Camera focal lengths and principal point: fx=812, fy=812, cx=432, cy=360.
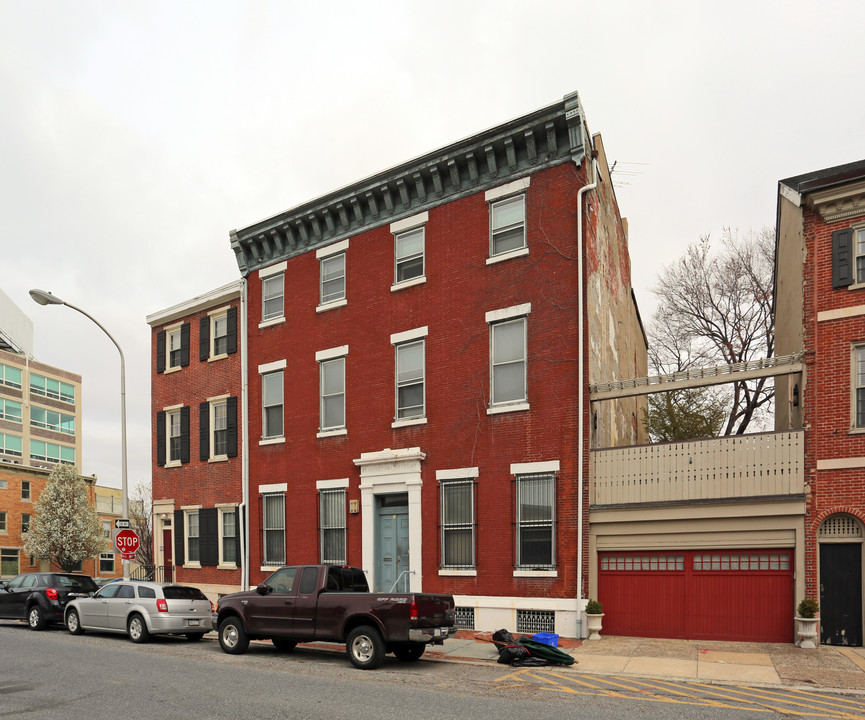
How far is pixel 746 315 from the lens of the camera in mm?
36125

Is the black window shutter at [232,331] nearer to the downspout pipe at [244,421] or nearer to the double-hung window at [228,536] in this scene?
the downspout pipe at [244,421]

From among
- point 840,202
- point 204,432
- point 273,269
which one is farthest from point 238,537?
point 840,202

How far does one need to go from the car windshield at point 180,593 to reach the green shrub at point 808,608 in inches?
530

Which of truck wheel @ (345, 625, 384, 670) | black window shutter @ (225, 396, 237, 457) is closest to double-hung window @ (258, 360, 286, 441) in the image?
black window shutter @ (225, 396, 237, 457)

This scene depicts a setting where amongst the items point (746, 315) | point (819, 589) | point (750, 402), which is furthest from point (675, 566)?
point (746, 315)

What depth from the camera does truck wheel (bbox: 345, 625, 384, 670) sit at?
14445mm

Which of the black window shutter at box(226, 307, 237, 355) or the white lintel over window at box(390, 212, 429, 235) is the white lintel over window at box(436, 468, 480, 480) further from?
the black window shutter at box(226, 307, 237, 355)

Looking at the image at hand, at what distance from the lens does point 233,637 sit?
16844 millimetres

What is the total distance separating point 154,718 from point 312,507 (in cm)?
1388

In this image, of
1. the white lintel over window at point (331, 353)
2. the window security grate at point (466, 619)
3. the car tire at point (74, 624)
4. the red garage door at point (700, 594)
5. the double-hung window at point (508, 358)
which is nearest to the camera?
the red garage door at point (700, 594)

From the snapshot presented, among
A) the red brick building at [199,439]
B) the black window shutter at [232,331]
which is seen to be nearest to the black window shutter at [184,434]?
the red brick building at [199,439]

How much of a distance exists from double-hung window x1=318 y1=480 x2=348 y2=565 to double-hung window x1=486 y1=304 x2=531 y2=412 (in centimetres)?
573

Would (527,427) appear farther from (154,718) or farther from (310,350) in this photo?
(154,718)

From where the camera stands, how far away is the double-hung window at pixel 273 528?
25.2 m
